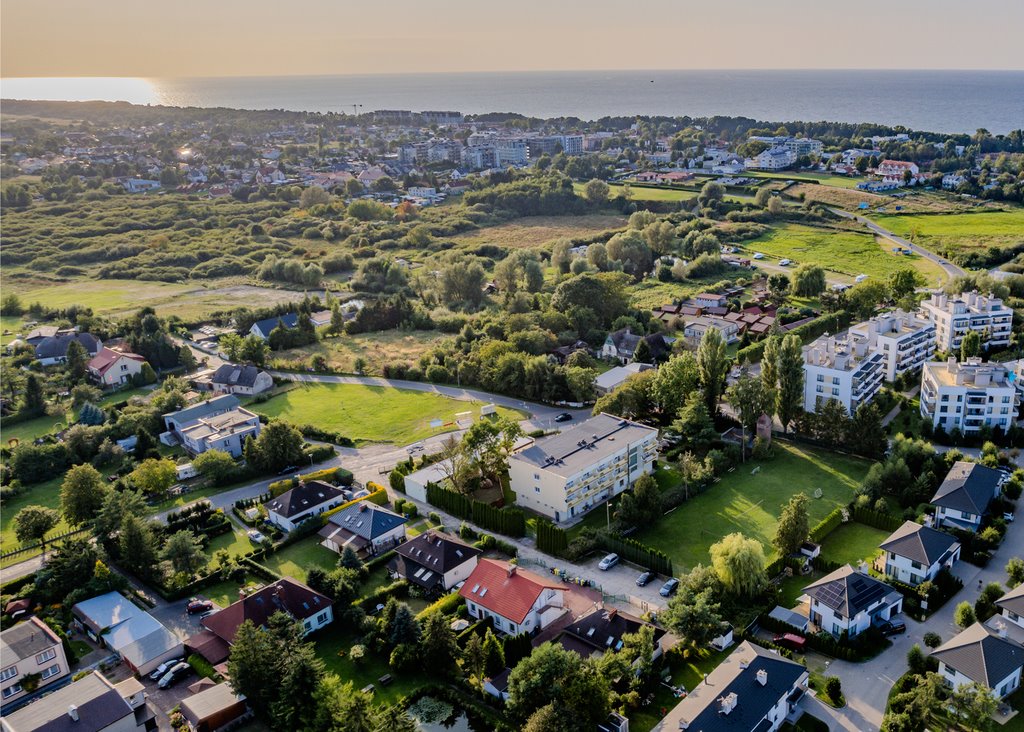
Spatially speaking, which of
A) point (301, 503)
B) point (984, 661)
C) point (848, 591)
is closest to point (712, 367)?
point (848, 591)

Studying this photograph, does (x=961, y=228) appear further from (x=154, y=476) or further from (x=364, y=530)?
(x=154, y=476)

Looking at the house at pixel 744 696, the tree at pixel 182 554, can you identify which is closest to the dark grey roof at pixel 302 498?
the tree at pixel 182 554

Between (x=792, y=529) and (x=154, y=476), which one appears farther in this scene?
(x=154, y=476)

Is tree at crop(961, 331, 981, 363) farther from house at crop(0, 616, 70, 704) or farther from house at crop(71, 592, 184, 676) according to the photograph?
house at crop(0, 616, 70, 704)

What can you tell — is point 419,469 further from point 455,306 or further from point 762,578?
point 455,306

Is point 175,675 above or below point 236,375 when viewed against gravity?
below

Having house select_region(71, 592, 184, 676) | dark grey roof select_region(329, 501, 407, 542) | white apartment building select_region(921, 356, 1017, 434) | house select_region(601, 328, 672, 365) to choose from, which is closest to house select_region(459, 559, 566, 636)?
dark grey roof select_region(329, 501, 407, 542)
